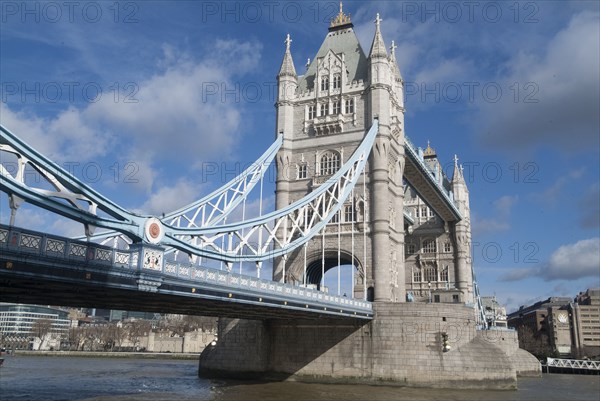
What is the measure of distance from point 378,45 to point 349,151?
25.7ft

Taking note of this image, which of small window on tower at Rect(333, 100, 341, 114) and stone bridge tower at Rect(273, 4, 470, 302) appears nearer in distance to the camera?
stone bridge tower at Rect(273, 4, 470, 302)

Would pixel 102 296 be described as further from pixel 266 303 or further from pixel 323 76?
pixel 323 76

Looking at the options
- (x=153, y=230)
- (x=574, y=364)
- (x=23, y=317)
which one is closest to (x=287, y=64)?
(x=153, y=230)

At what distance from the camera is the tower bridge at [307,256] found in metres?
16.7

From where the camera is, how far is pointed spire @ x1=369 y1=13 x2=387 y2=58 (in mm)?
41491

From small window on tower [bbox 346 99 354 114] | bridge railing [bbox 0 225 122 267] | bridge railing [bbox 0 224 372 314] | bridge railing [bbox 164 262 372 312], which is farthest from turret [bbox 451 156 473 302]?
bridge railing [bbox 0 225 122 267]

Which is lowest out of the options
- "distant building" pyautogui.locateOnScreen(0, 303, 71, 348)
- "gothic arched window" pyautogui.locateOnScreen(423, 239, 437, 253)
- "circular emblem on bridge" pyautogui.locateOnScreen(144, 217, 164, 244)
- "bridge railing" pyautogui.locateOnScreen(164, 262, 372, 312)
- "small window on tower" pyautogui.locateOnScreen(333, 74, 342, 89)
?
"bridge railing" pyautogui.locateOnScreen(164, 262, 372, 312)

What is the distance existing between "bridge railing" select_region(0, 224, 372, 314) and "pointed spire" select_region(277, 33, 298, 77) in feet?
70.7

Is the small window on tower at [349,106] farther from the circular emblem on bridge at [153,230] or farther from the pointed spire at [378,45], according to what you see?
the circular emblem on bridge at [153,230]

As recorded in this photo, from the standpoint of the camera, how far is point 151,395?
28.2 metres

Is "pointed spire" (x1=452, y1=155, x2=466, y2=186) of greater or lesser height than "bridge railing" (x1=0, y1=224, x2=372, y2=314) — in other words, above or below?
above

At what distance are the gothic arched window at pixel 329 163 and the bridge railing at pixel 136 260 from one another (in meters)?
15.1

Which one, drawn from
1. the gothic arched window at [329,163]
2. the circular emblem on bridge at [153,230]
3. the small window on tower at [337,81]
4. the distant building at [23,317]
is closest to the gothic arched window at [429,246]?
the gothic arched window at [329,163]

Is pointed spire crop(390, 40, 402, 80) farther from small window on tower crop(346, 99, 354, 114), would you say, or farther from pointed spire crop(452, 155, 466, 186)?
pointed spire crop(452, 155, 466, 186)
